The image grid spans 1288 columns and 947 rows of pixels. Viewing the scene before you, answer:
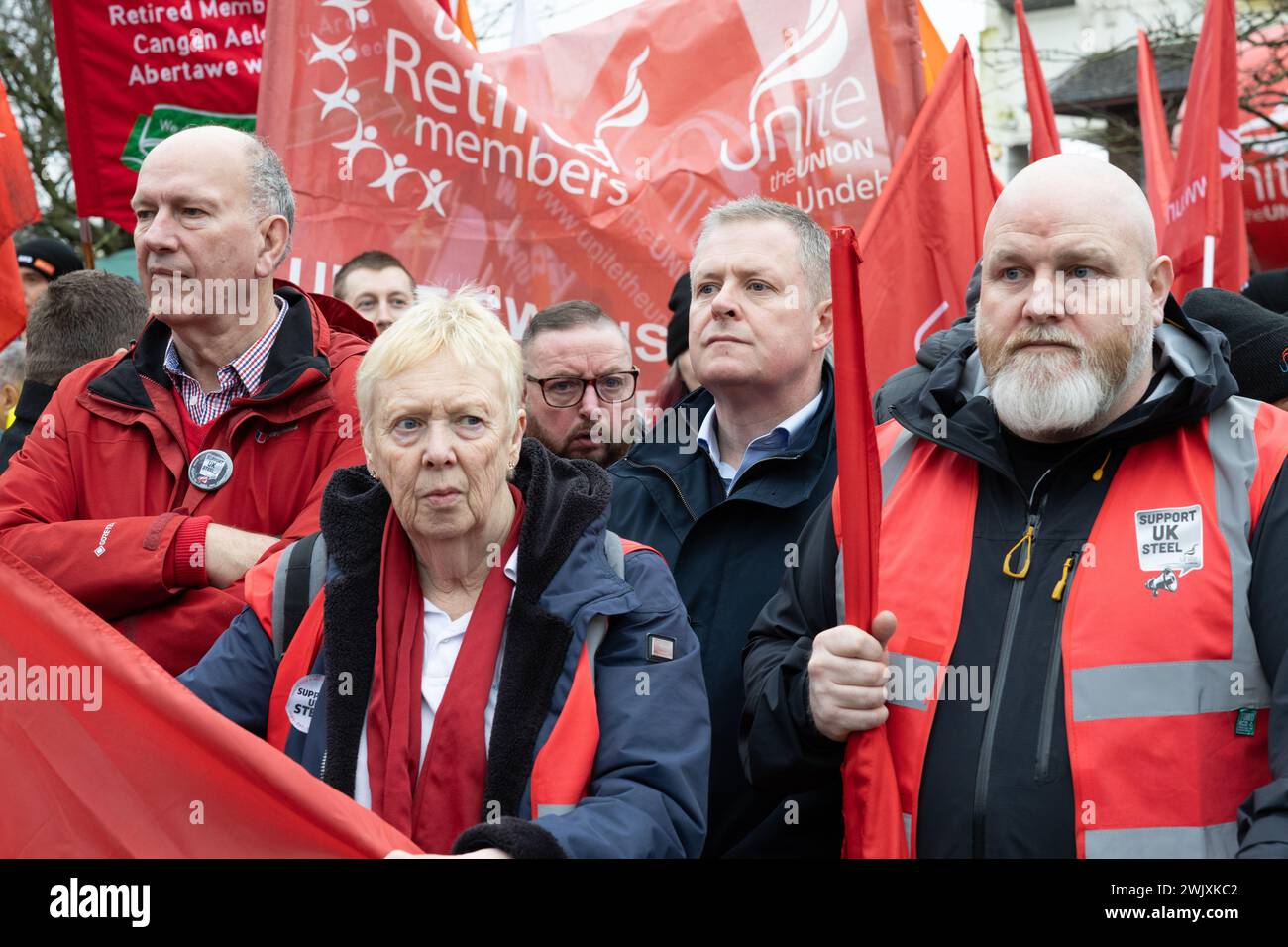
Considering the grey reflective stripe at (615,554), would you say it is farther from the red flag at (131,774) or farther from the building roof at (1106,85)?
the building roof at (1106,85)

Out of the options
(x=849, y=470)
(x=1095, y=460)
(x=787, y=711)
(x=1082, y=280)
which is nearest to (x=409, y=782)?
(x=787, y=711)

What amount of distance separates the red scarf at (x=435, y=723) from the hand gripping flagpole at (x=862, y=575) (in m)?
0.66

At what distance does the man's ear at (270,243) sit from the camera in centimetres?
404

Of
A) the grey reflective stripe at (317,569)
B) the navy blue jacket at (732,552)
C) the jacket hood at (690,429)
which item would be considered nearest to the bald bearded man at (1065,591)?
the navy blue jacket at (732,552)

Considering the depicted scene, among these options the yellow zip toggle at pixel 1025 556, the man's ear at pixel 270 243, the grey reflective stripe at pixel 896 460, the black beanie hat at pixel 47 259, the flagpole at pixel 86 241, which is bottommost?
the yellow zip toggle at pixel 1025 556

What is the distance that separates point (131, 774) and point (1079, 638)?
171cm

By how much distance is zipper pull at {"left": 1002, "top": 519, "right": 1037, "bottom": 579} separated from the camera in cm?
297

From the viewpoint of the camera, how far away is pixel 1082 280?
3135 mm

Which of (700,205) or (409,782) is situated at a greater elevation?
(700,205)

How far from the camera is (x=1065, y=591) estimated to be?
291 cm

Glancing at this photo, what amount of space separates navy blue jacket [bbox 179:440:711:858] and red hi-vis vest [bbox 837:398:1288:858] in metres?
0.45

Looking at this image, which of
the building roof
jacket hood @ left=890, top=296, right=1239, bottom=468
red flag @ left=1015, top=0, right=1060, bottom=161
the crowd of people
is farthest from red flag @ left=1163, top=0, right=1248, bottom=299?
the building roof

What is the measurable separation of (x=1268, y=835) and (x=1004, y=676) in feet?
1.83
